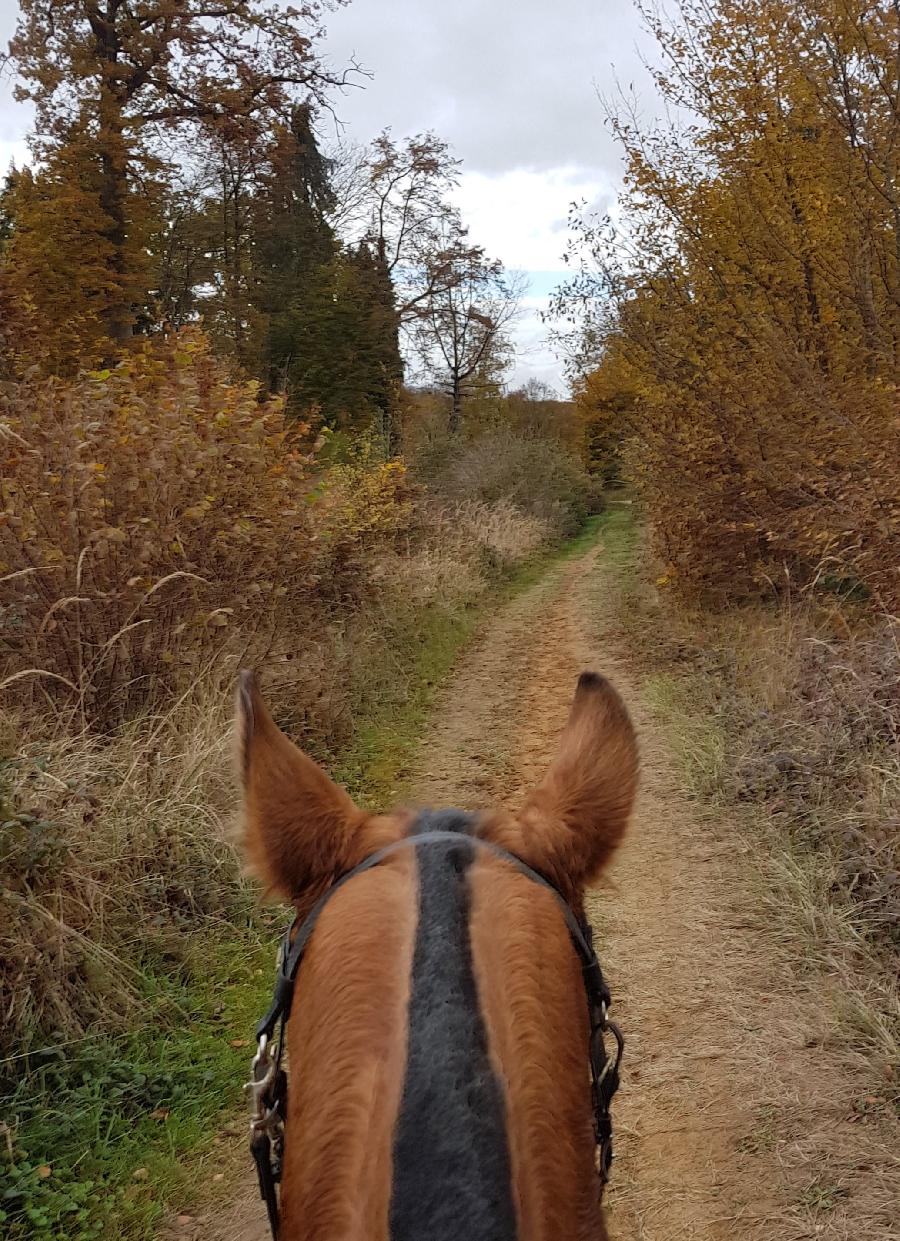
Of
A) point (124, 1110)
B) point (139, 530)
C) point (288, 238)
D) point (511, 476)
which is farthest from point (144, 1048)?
point (511, 476)

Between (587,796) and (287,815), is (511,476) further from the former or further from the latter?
(287,815)

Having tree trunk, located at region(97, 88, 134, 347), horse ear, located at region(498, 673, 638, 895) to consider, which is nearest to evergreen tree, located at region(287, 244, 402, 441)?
tree trunk, located at region(97, 88, 134, 347)

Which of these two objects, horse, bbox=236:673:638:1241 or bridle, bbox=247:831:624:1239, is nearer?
horse, bbox=236:673:638:1241

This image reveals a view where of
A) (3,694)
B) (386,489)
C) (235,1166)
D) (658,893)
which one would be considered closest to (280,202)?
(386,489)

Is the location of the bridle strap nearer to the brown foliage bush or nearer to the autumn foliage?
the brown foliage bush

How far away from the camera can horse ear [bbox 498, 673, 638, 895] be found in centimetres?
142

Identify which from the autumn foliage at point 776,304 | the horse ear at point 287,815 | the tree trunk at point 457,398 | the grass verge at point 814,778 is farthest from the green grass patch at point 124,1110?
the tree trunk at point 457,398

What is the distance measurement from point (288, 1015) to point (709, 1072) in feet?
9.09

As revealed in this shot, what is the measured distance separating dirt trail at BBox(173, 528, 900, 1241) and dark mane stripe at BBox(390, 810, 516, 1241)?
2.23ft

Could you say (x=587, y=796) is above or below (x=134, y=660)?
above

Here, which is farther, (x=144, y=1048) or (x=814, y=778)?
(x=814, y=778)

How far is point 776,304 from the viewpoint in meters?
8.26

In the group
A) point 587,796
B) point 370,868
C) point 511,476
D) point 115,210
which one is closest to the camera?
point 370,868

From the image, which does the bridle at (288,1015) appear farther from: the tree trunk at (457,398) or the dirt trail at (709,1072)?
Result: the tree trunk at (457,398)
